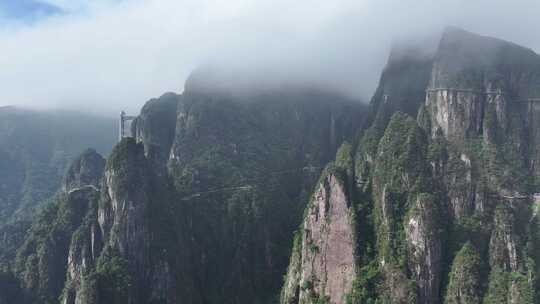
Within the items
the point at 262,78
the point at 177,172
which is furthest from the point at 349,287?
the point at 262,78

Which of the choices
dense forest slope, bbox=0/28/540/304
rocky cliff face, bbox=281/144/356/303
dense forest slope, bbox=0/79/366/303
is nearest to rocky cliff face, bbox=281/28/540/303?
dense forest slope, bbox=0/28/540/304

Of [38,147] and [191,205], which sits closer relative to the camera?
[191,205]

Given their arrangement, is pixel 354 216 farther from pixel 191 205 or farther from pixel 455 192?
pixel 191 205

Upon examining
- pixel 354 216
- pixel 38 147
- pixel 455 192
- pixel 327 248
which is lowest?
pixel 327 248

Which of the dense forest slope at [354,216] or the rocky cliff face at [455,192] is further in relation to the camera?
the dense forest slope at [354,216]

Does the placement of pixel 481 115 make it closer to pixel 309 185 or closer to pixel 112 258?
pixel 309 185

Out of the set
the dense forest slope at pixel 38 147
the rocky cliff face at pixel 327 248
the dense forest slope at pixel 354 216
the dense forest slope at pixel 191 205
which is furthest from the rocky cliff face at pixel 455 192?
Result: the dense forest slope at pixel 38 147

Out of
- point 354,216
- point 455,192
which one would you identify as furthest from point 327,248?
point 455,192

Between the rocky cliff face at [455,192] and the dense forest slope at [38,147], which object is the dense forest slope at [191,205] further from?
the dense forest slope at [38,147]

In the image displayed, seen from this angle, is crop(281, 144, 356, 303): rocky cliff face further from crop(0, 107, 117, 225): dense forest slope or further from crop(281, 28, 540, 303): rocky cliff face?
crop(0, 107, 117, 225): dense forest slope
